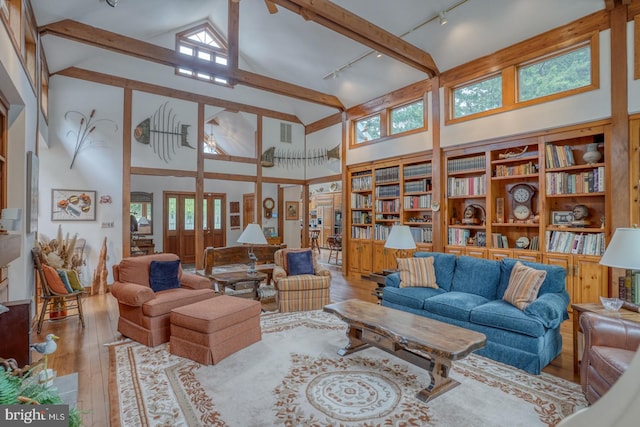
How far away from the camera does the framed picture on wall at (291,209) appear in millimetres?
10305

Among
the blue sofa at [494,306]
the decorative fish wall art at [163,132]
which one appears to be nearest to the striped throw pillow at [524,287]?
the blue sofa at [494,306]

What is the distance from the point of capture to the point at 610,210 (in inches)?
152

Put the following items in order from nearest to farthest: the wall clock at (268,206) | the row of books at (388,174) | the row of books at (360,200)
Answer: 1. the row of books at (388,174)
2. the row of books at (360,200)
3. the wall clock at (268,206)

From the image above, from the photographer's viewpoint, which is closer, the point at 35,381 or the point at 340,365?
the point at 35,381

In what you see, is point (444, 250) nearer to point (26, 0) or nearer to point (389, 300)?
point (389, 300)

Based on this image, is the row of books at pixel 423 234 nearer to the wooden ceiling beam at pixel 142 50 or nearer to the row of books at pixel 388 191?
the row of books at pixel 388 191

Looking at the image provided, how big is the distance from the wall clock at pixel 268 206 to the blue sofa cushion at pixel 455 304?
22.3ft

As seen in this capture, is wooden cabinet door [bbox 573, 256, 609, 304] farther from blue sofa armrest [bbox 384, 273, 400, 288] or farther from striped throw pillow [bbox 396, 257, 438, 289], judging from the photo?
blue sofa armrest [bbox 384, 273, 400, 288]

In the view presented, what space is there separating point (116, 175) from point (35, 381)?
5770mm

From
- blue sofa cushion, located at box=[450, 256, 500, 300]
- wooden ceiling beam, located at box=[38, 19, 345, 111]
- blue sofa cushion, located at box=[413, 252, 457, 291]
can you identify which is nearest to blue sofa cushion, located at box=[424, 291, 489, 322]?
blue sofa cushion, located at box=[450, 256, 500, 300]

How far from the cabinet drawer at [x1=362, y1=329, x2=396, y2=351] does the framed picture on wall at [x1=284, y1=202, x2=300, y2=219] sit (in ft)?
24.5

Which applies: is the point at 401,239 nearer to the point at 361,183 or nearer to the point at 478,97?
the point at 478,97

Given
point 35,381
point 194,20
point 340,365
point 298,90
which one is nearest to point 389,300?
point 340,365

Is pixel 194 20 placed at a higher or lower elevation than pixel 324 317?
higher
